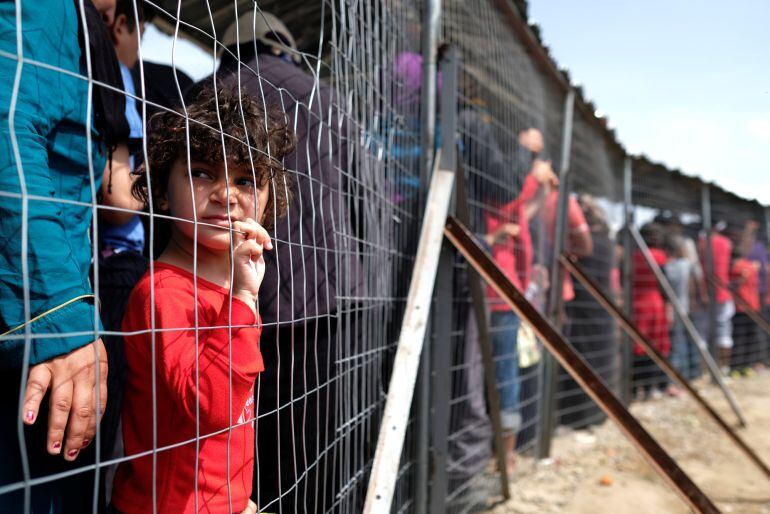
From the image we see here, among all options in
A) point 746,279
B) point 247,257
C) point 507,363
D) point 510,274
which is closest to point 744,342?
point 746,279

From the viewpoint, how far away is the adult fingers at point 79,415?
2.96 feet

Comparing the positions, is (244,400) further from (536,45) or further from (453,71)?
(536,45)

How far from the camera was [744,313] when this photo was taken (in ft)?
26.7

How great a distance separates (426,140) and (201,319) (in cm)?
141

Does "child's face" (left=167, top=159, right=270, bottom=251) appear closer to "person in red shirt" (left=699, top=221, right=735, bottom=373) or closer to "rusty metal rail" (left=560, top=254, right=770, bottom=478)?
"rusty metal rail" (left=560, top=254, right=770, bottom=478)

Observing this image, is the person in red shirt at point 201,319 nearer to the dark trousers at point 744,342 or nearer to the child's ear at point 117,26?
the child's ear at point 117,26

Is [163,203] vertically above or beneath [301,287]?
above

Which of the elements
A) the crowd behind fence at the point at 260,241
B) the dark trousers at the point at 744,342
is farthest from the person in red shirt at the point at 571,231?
the dark trousers at the point at 744,342

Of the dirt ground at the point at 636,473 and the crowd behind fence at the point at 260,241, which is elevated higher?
the crowd behind fence at the point at 260,241

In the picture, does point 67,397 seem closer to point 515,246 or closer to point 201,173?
point 201,173

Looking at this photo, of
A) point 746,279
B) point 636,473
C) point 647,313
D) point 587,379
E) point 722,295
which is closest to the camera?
point 587,379

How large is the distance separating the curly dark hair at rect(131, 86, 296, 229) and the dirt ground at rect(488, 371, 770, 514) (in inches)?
101

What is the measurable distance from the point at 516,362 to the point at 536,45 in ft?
6.71

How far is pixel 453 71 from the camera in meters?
2.29
